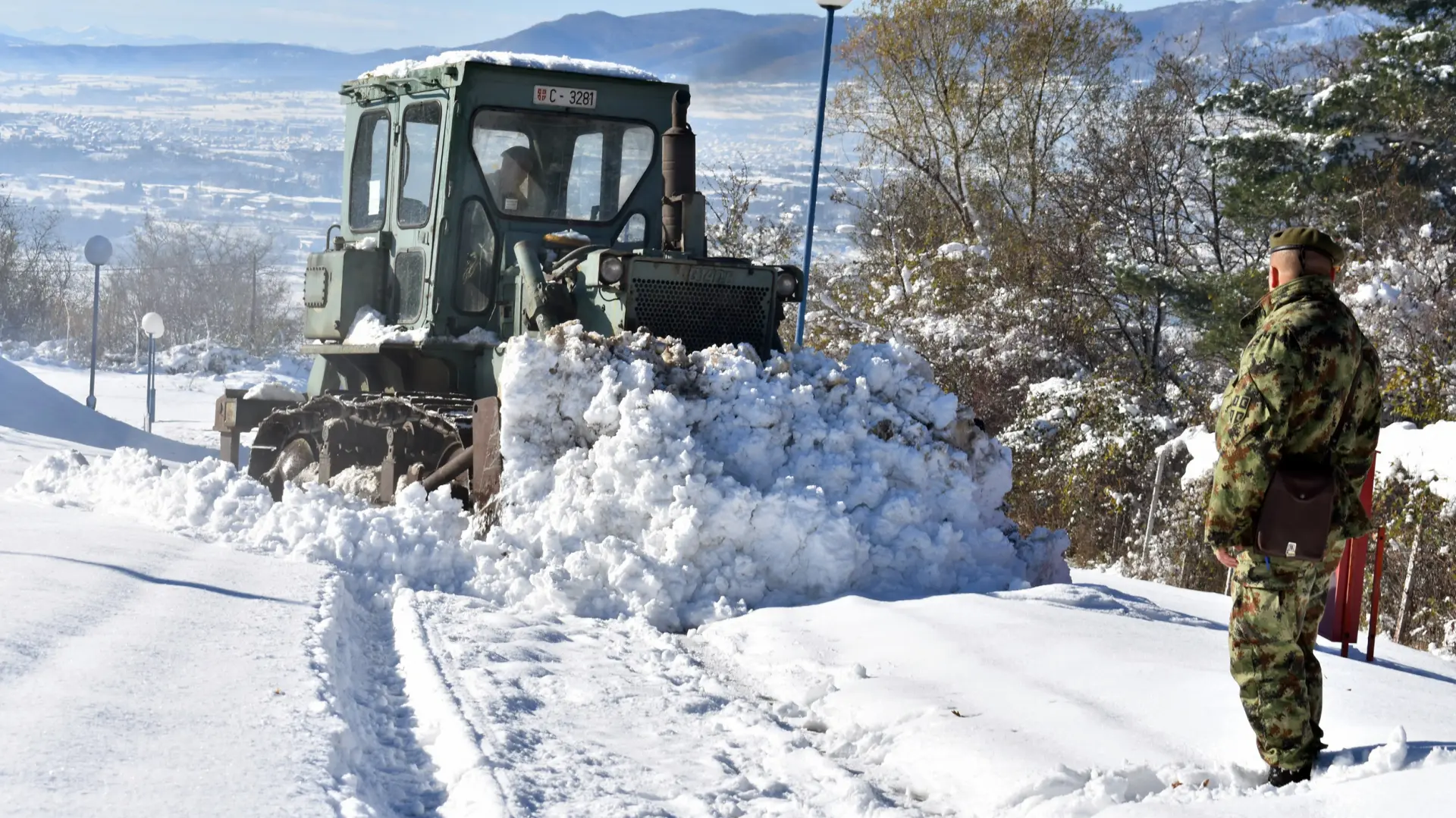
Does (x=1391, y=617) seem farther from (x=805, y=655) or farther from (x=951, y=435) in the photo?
(x=805, y=655)

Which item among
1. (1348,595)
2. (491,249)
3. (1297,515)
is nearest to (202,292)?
(491,249)

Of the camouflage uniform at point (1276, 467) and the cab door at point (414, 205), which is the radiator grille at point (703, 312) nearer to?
the cab door at point (414, 205)

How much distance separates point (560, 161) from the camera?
9.95 metres

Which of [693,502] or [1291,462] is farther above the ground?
[1291,462]

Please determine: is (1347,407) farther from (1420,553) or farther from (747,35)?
(747,35)

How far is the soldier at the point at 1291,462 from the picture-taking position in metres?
4.43

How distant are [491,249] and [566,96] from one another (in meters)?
1.13

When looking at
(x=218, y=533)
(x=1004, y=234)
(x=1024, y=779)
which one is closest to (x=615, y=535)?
(x=218, y=533)

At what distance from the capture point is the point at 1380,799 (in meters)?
3.86

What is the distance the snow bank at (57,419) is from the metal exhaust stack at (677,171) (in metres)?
8.60

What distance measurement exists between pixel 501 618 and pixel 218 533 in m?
2.24

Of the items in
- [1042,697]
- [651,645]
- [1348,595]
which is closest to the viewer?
[1042,697]

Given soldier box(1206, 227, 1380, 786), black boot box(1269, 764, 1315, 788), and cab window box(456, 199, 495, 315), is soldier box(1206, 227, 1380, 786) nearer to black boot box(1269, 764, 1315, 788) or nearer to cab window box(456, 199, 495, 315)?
black boot box(1269, 764, 1315, 788)

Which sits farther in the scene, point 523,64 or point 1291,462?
point 523,64
